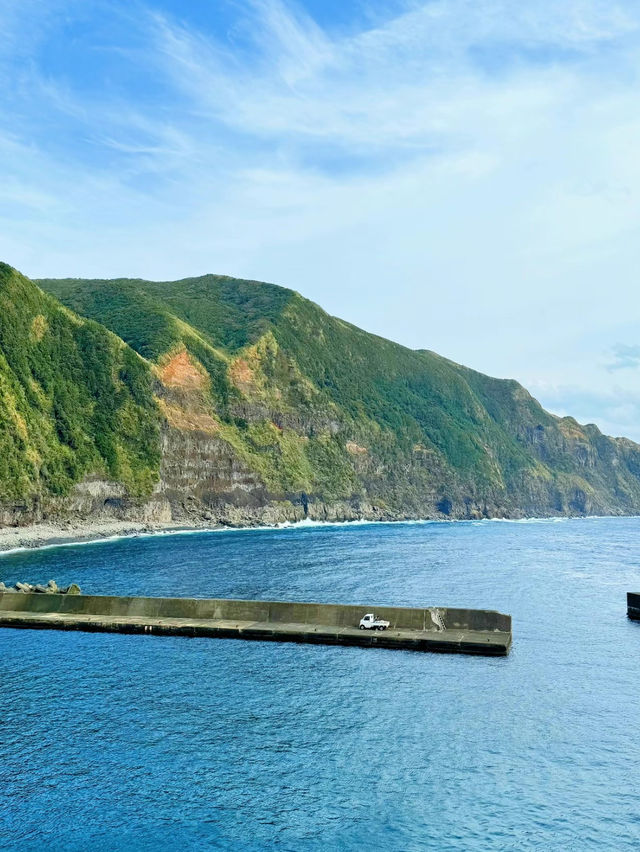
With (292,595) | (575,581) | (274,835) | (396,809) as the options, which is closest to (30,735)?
(274,835)

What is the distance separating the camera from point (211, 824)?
2684 cm

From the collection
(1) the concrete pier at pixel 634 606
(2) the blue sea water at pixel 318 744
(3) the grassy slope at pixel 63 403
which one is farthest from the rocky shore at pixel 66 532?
(1) the concrete pier at pixel 634 606

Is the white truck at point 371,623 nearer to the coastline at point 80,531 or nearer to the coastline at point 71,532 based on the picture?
the coastline at point 80,531

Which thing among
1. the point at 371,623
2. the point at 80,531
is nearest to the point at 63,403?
the point at 80,531

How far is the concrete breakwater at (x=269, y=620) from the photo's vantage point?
52375 mm

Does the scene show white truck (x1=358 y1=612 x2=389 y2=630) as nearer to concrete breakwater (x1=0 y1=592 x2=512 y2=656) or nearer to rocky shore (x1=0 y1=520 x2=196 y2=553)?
concrete breakwater (x1=0 y1=592 x2=512 y2=656)

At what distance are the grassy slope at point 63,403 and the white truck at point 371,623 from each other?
102052mm

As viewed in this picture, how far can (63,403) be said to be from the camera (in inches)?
Answer: 6845

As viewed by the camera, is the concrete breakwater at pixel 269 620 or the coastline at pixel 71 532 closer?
the concrete breakwater at pixel 269 620

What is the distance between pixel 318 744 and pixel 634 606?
145ft

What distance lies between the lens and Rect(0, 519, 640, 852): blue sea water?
2670 centimetres

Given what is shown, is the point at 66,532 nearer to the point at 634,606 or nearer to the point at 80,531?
the point at 80,531

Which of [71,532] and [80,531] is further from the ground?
[80,531]

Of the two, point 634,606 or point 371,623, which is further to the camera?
point 634,606
